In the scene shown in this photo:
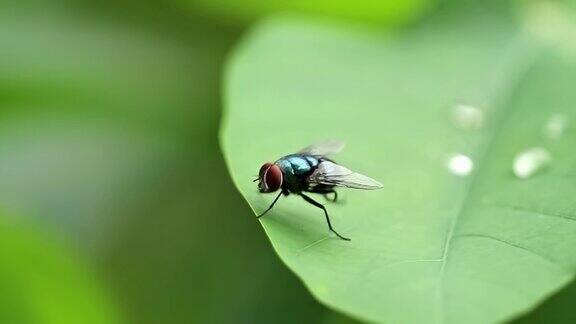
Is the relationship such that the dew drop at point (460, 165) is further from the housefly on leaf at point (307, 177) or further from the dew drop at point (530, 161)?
the housefly on leaf at point (307, 177)

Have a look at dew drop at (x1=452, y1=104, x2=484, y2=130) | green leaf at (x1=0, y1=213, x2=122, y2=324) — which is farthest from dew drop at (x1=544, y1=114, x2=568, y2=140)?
green leaf at (x1=0, y1=213, x2=122, y2=324)

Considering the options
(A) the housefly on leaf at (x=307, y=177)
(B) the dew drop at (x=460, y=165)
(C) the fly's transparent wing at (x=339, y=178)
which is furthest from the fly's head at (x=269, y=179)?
(B) the dew drop at (x=460, y=165)

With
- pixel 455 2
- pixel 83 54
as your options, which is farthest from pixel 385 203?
pixel 83 54

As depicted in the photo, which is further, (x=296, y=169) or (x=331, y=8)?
(x=331, y=8)

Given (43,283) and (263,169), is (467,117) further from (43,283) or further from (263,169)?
(43,283)

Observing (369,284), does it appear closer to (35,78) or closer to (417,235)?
(417,235)

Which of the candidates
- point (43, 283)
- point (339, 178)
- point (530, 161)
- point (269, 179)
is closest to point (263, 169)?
point (269, 179)

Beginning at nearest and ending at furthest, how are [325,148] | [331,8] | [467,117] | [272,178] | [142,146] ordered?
[272,178] → [325,148] → [467,117] → [142,146] → [331,8]

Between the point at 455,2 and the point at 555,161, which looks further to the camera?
the point at 455,2
